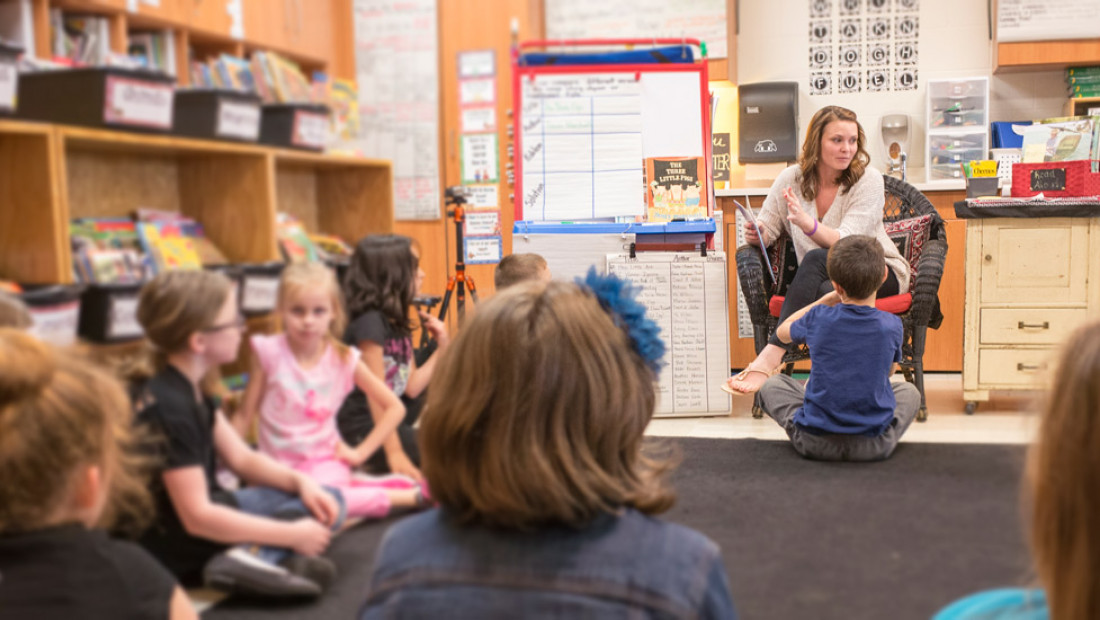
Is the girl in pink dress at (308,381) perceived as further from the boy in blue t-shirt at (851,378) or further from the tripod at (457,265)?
the boy in blue t-shirt at (851,378)

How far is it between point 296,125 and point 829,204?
2.24m

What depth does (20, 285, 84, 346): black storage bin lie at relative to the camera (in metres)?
0.95

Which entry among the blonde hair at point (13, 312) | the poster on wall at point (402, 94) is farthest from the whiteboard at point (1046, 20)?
the blonde hair at point (13, 312)

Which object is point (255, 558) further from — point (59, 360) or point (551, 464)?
point (551, 464)

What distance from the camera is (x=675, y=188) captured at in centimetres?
287

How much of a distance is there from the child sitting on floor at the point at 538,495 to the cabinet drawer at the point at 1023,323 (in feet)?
8.05

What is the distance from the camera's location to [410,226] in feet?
4.34

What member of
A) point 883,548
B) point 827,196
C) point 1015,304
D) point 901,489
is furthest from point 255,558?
point 1015,304

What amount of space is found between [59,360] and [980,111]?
441cm

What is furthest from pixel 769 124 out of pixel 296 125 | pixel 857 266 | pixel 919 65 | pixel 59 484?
pixel 59 484

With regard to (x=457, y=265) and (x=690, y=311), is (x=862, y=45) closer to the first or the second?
(x=690, y=311)

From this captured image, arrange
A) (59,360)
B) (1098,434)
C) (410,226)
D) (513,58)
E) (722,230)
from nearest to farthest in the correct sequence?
(1098,434) < (59,360) < (410,226) < (513,58) < (722,230)

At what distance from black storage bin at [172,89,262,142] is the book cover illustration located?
73.4 inches

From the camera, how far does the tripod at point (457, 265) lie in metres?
1.30
